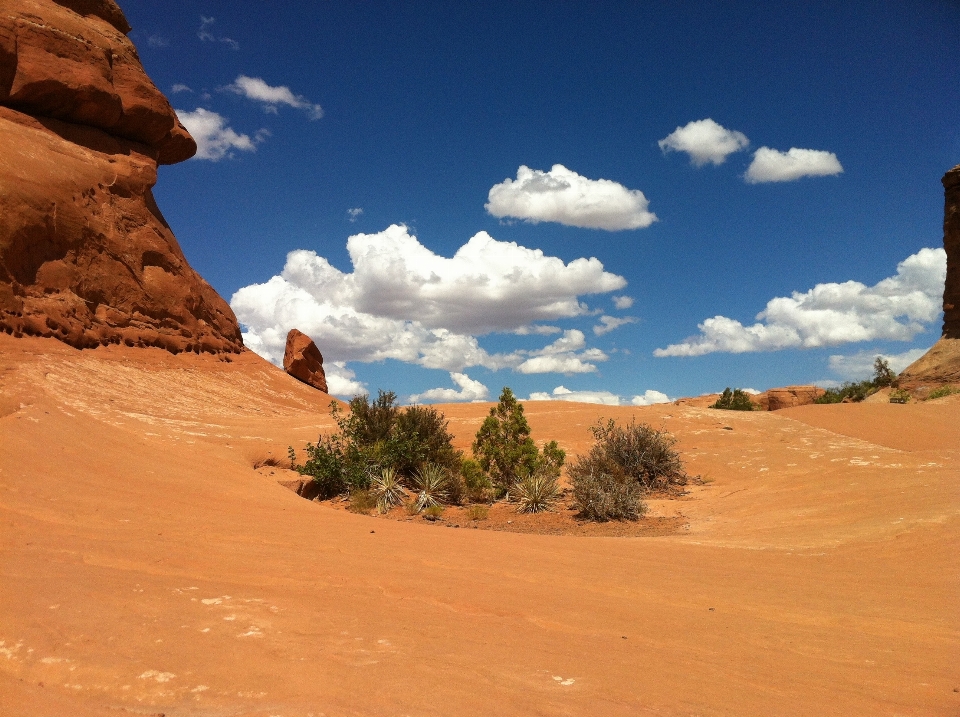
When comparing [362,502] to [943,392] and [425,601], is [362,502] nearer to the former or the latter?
[425,601]

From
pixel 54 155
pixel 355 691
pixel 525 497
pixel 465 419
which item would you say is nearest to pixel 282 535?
pixel 355 691

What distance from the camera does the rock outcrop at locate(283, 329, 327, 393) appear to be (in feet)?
120

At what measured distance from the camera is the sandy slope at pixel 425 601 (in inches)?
127

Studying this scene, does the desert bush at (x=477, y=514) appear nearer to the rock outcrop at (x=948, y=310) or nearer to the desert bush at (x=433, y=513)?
the desert bush at (x=433, y=513)

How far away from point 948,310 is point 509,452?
36289 millimetres

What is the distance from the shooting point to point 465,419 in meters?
26.7

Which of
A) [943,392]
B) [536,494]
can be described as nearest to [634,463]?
[536,494]

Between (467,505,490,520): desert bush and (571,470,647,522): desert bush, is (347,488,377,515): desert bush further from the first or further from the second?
(571,470,647,522): desert bush

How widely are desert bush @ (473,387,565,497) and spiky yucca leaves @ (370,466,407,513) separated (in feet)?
7.60

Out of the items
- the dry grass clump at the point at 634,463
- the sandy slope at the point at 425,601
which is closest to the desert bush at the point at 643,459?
the dry grass clump at the point at 634,463

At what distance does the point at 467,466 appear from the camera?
15.0m

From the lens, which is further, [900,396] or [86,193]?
[900,396]

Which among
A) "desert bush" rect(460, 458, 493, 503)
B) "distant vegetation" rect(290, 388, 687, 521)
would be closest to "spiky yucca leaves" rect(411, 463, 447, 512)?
"distant vegetation" rect(290, 388, 687, 521)

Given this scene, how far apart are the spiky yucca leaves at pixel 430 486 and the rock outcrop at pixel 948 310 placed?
33.5 m
